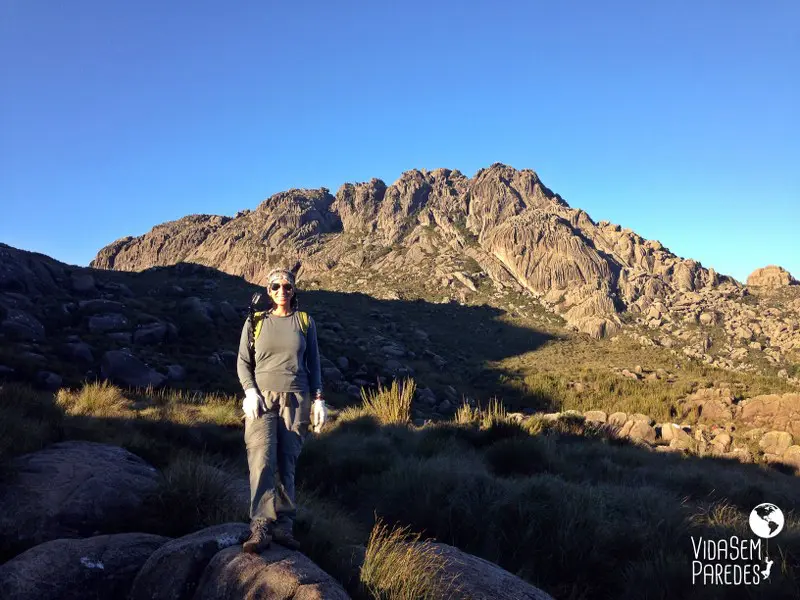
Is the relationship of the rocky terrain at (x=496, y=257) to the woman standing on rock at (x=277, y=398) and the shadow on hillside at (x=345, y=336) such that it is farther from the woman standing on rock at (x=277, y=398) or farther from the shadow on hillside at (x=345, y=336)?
the woman standing on rock at (x=277, y=398)

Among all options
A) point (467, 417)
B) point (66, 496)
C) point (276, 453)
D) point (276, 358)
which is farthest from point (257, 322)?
point (467, 417)

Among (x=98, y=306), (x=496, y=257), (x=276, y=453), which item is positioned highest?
(x=496, y=257)

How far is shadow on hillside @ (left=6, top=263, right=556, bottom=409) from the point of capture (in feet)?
58.7

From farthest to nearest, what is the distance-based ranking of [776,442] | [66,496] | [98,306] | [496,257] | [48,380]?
[496,257], [98,306], [776,442], [48,380], [66,496]

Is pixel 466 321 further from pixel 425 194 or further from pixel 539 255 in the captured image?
pixel 425 194

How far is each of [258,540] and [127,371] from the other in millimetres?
14539

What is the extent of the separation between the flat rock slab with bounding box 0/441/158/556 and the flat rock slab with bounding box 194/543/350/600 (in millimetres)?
2055

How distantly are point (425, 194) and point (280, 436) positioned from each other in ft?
326

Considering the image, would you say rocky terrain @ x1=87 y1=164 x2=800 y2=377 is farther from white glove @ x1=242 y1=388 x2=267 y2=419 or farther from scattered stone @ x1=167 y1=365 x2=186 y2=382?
white glove @ x1=242 y1=388 x2=267 y2=419

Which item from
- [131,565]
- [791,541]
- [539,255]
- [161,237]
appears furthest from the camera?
[161,237]

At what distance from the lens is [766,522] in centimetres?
534

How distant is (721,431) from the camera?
16.0 meters

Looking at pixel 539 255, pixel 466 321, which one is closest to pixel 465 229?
pixel 539 255

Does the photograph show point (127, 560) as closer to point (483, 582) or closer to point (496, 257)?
point (483, 582)
